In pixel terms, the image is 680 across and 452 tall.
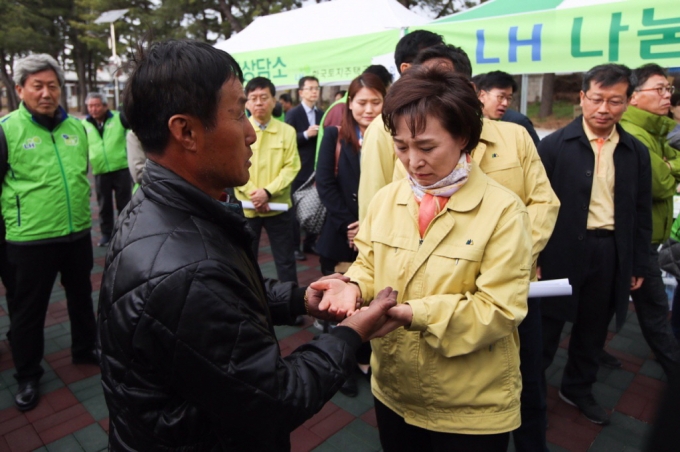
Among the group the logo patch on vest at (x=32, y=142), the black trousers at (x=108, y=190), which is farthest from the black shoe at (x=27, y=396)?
the black trousers at (x=108, y=190)

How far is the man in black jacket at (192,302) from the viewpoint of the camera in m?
1.02

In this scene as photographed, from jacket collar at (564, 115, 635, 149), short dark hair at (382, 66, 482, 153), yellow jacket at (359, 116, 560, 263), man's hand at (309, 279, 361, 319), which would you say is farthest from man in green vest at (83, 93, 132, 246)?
short dark hair at (382, 66, 482, 153)

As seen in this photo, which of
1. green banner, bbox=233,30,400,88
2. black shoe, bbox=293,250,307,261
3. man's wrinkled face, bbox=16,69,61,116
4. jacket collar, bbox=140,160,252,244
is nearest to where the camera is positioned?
jacket collar, bbox=140,160,252,244

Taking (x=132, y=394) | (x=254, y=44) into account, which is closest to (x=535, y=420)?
(x=132, y=394)

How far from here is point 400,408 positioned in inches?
66.0

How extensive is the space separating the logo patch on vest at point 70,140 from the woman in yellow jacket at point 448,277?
242cm

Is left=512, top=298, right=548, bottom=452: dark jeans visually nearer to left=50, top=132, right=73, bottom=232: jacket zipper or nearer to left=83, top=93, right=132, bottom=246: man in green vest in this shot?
left=50, top=132, right=73, bottom=232: jacket zipper

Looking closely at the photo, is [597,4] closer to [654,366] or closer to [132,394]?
[654,366]

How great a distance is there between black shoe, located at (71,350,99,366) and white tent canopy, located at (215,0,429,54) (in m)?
3.79

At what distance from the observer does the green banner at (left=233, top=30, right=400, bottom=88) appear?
572 cm

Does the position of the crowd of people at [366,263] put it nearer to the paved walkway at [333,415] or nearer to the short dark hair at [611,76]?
the short dark hair at [611,76]

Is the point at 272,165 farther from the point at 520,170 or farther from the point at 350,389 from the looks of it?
the point at 520,170

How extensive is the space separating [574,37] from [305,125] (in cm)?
349

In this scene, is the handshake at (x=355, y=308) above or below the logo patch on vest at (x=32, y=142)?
below
